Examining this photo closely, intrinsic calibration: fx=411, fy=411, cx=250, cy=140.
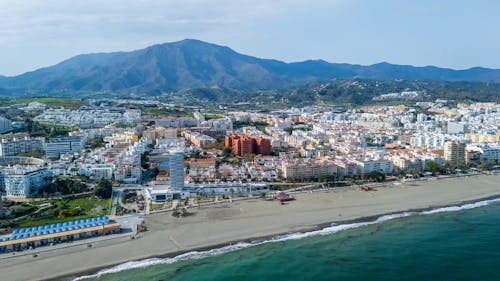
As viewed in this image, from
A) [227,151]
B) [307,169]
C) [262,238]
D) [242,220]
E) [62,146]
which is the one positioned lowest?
[262,238]

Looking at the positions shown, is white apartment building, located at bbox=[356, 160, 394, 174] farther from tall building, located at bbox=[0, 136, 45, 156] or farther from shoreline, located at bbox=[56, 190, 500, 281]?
tall building, located at bbox=[0, 136, 45, 156]

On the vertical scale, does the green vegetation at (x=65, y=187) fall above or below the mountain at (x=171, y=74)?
below

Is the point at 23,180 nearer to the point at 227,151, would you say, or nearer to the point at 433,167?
the point at 227,151

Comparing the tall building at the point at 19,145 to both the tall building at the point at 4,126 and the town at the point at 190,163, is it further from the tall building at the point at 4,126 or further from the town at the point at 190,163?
the tall building at the point at 4,126

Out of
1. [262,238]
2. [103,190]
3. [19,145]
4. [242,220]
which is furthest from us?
[19,145]

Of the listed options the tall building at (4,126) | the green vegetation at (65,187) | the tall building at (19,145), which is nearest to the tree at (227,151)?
the green vegetation at (65,187)

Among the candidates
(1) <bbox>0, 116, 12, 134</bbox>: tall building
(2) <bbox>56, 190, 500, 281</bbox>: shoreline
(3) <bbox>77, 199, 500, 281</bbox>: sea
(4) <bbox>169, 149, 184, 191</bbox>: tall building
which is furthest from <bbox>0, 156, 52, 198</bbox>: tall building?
(1) <bbox>0, 116, 12, 134</bbox>: tall building

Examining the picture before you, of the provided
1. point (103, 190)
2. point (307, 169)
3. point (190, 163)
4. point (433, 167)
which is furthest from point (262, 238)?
point (433, 167)
